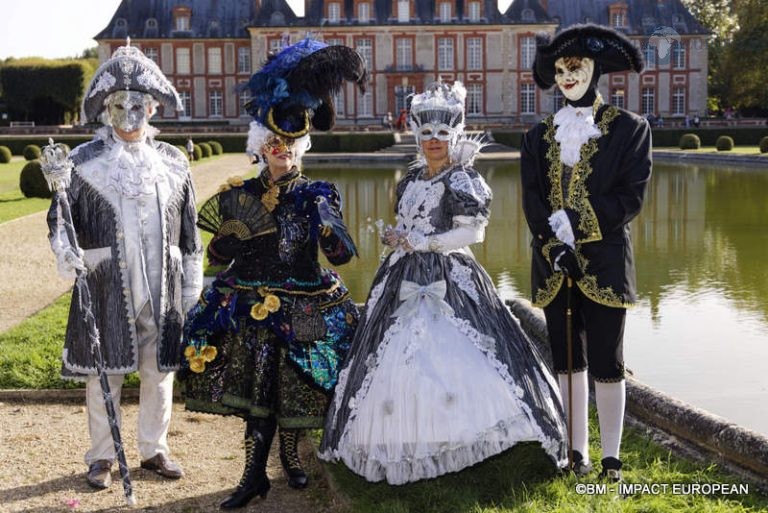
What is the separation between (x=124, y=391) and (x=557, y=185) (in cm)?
241

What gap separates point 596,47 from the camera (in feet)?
10.4

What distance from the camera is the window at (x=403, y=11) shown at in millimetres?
38875

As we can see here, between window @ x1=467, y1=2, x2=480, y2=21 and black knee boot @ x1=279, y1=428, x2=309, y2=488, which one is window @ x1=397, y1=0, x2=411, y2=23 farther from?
black knee boot @ x1=279, y1=428, x2=309, y2=488

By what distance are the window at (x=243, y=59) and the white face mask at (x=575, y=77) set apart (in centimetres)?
3837

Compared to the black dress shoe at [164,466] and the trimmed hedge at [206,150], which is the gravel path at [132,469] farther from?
the trimmed hedge at [206,150]

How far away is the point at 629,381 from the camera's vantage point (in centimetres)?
413

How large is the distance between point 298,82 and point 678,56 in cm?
3965

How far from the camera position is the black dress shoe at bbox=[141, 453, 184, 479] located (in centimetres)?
352

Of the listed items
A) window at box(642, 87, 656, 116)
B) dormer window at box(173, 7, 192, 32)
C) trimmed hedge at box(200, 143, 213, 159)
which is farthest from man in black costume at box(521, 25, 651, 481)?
window at box(642, 87, 656, 116)

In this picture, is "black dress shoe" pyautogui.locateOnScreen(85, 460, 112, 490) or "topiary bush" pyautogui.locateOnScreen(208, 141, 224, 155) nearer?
"black dress shoe" pyautogui.locateOnScreen(85, 460, 112, 490)

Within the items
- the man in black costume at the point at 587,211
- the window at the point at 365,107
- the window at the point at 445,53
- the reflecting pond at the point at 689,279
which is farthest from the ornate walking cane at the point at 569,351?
the window at the point at 445,53

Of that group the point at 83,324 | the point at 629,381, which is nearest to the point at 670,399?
the point at 629,381

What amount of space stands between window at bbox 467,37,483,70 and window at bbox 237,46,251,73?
9.19m

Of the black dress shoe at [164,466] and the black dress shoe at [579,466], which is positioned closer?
the black dress shoe at [579,466]
